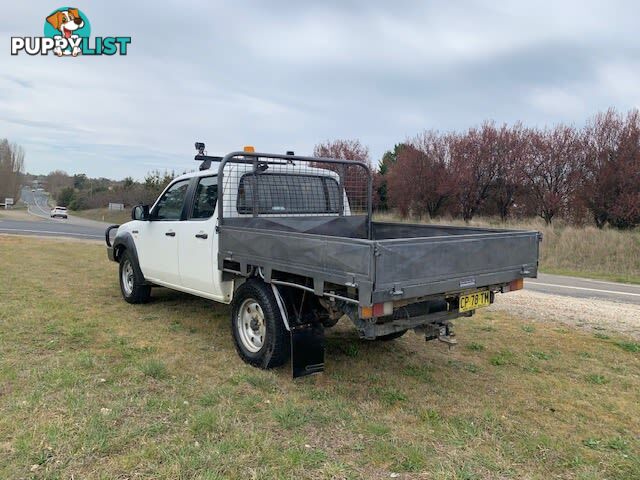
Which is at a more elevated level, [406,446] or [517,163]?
[517,163]

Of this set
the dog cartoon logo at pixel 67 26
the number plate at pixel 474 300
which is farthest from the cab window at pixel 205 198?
the dog cartoon logo at pixel 67 26

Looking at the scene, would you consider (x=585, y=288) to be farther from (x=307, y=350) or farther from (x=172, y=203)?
(x=172, y=203)

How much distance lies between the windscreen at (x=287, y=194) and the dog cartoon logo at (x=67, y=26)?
9.80 meters

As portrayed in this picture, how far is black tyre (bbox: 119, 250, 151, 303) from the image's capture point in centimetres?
706

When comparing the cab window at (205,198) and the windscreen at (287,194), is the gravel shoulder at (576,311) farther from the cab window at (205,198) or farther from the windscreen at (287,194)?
the cab window at (205,198)

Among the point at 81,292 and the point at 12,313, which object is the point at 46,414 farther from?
the point at 81,292

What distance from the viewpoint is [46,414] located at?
3490mm

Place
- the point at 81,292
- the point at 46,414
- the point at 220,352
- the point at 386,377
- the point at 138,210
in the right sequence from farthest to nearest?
1. the point at 81,292
2. the point at 138,210
3. the point at 220,352
4. the point at 386,377
5. the point at 46,414

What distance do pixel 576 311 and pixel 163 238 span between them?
6.24 m

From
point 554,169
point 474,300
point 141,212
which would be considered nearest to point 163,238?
point 141,212

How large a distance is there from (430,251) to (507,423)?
1.38 meters

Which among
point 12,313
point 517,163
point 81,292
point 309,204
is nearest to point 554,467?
point 309,204

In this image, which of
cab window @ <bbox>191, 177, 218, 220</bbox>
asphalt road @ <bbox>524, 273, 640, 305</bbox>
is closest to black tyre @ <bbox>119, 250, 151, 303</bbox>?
cab window @ <bbox>191, 177, 218, 220</bbox>

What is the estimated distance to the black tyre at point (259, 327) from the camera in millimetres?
4359
